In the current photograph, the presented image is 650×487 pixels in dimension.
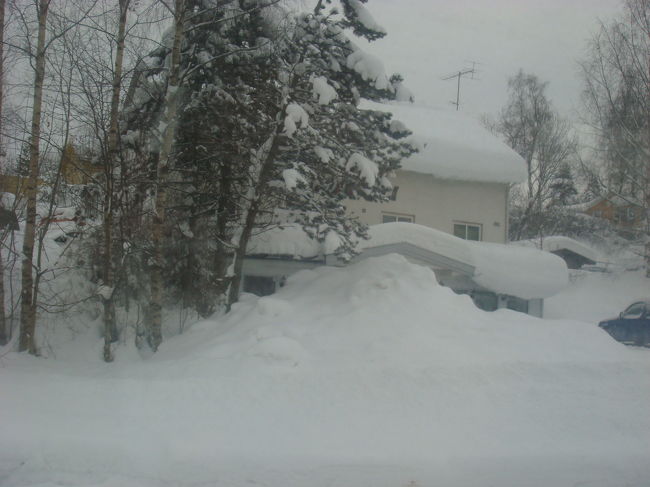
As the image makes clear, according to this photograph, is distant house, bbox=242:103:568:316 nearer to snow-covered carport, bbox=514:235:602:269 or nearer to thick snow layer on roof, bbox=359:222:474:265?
thick snow layer on roof, bbox=359:222:474:265

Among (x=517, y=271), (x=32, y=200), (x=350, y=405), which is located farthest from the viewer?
(x=517, y=271)

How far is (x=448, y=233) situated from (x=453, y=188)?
1.69 m

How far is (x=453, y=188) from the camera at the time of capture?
1780 centimetres

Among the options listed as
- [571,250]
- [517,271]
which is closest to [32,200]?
[517,271]

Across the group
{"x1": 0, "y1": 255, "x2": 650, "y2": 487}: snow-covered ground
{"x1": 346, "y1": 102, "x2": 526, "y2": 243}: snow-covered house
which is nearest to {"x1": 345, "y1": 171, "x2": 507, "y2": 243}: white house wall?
{"x1": 346, "y1": 102, "x2": 526, "y2": 243}: snow-covered house

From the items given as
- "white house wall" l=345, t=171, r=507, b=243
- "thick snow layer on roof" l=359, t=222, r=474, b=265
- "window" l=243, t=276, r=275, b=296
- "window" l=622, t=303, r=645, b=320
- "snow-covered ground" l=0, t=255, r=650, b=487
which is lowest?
"snow-covered ground" l=0, t=255, r=650, b=487

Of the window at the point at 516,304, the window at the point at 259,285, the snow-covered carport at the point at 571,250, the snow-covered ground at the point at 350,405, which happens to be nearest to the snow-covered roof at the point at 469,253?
the window at the point at 516,304

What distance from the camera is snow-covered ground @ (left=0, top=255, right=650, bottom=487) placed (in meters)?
5.91

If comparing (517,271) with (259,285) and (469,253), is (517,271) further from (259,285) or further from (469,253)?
(259,285)

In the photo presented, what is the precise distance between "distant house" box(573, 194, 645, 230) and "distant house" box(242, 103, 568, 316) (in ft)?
21.1

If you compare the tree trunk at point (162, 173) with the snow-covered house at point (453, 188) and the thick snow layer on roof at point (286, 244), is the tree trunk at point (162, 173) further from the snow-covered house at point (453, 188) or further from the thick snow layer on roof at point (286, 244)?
the snow-covered house at point (453, 188)

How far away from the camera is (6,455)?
5980mm

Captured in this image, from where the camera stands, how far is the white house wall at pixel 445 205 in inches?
675

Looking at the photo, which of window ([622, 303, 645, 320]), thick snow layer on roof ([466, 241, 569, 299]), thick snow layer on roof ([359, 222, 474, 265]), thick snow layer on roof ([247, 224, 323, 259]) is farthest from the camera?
window ([622, 303, 645, 320])
